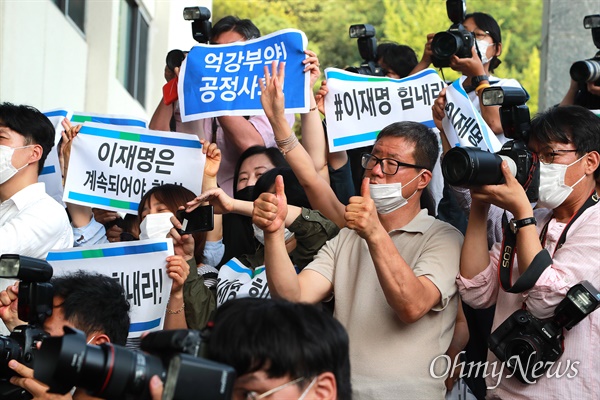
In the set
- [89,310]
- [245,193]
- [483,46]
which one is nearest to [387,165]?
[245,193]

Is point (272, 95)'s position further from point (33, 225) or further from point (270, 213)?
point (33, 225)

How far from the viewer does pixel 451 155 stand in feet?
13.2

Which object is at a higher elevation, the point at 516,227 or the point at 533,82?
the point at 533,82

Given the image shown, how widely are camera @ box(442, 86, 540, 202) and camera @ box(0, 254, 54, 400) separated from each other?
60.1 inches

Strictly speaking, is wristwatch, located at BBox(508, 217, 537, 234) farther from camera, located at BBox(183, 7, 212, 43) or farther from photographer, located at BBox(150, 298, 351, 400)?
camera, located at BBox(183, 7, 212, 43)

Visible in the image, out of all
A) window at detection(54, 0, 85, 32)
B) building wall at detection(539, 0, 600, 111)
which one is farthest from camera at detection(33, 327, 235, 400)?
window at detection(54, 0, 85, 32)

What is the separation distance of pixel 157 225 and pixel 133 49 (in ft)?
44.4

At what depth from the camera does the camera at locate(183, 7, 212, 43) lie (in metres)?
6.35

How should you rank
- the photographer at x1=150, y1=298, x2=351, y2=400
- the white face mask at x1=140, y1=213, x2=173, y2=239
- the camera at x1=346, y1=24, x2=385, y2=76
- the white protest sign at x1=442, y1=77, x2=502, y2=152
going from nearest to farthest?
the photographer at x1=150, y1=298, x2=351, y2=400
the white protest sign at x1=442, y1=77, x2=502, y2=152
the white face mask at x1=140, y1=213, x2=173, y2=239
the camera at x1=346, y1=24, x2=385, y2=76

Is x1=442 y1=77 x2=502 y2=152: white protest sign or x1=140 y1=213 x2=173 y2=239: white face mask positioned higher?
x1=442 y1=77 x2=502 y2=152: white protest sign

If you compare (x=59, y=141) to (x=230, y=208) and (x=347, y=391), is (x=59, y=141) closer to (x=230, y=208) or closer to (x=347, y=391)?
(x=230, y=208)

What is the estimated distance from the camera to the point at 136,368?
262cm

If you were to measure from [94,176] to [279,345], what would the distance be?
3.35 metres

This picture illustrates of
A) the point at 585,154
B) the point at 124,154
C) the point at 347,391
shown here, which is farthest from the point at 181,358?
the point at 124,154
